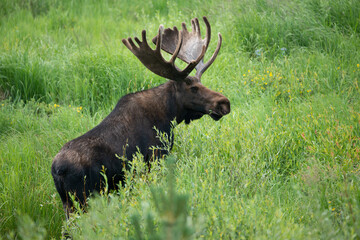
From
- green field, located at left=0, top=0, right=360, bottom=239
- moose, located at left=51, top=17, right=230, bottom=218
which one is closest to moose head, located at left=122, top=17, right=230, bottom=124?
moose, located at left=51, top=17, right=230, bottom=218

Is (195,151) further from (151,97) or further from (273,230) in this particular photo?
(273,230)

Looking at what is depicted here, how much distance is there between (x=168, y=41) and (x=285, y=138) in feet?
6.87

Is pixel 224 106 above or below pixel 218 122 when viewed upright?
above

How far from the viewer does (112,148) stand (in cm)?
429

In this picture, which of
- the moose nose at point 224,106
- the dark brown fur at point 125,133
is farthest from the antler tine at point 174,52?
the moose nose at point 224,106

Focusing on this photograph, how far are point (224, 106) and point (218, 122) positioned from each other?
853 millimetres

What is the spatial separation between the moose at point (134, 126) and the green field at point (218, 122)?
0.20m

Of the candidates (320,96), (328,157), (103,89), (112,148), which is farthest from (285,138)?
(103,89)

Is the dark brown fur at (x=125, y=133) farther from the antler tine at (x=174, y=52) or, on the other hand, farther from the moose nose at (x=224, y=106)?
the antler tine at (x=174, y=52)

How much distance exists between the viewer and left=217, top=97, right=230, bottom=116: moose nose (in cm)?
467

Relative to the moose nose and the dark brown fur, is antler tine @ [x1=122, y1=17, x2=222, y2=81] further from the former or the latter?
the moose nose

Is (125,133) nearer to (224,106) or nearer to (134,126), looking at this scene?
(134,126)

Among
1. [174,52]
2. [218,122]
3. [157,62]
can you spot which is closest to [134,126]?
[157,62]

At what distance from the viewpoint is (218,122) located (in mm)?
5516
